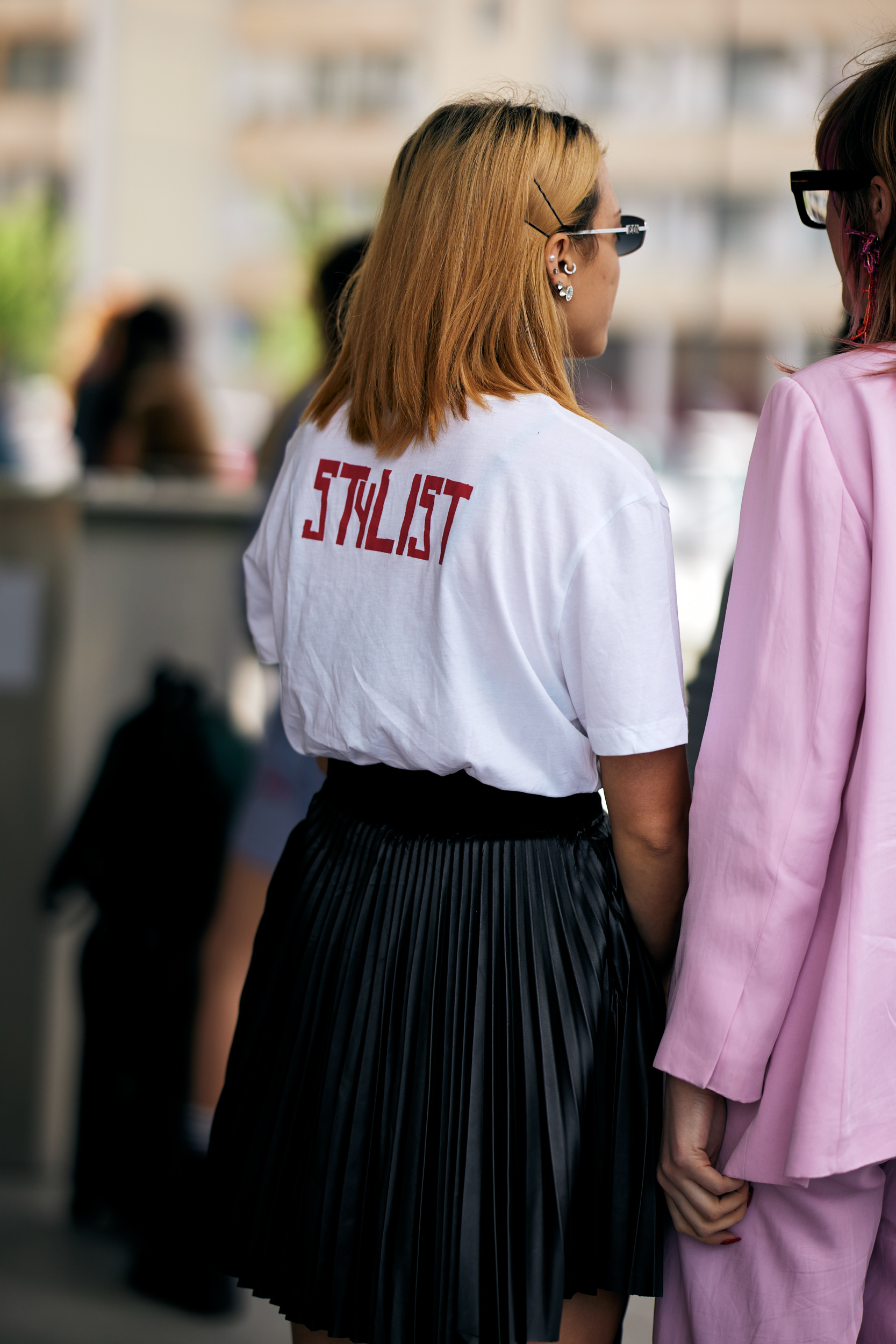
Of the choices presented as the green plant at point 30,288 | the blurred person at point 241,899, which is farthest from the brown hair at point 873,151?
the green plant at point 30,288

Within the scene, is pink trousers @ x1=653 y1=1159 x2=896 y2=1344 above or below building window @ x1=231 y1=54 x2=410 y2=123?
below

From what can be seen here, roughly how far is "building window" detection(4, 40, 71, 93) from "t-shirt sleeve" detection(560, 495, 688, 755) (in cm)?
2423

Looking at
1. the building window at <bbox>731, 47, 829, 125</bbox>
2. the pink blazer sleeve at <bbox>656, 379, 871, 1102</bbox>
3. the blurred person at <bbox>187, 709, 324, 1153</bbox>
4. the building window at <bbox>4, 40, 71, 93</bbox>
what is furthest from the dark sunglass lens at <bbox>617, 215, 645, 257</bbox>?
the building window at <bbox>4, 40, 71, 93</bbox>

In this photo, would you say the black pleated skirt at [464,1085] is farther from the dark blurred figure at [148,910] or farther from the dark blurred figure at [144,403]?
the dark blurred figure at [144,403]

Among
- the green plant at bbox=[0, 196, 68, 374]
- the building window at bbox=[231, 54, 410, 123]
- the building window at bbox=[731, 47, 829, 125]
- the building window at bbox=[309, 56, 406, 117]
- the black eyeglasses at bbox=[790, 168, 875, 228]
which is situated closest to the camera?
the black eyeglasses at bbox=[790, 168, 875, 228]

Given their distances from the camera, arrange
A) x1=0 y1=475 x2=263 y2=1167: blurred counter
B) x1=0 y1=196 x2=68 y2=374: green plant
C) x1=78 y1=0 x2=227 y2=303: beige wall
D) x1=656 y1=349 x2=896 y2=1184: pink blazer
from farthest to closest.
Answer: x1=78 y1=0 x2=227 y2=303: beige wall, x1=0 y1=196 x2=68 y2=374: green plant, x1=0 y1=475 x2=263 y2=1167: blurred counter, x1=656 y1=349 x2=896 y2=1184: pink blazer

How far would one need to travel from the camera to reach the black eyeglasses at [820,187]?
3.47 ft

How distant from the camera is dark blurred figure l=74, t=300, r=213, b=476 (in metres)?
3.77

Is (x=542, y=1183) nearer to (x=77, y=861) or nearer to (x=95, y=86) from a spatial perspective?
(x=77, y=861)

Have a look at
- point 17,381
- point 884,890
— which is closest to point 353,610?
point 884,890

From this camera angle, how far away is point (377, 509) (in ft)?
3.66

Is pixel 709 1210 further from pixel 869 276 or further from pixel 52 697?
pixel 52 697

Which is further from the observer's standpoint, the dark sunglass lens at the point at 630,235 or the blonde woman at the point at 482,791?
the dark sunglass lens at the point at 630,235

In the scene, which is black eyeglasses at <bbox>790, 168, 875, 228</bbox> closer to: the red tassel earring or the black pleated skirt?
the red tassel earring
